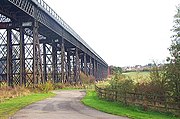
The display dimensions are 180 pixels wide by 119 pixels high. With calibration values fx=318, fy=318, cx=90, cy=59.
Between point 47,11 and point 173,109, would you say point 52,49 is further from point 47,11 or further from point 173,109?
point 173,109

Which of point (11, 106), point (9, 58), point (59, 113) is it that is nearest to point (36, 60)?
point (9, 58)

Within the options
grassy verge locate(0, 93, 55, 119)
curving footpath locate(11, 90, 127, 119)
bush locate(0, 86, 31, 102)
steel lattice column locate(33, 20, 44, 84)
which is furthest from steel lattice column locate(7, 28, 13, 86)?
curving footpath locate(11, 90, 127, 119)

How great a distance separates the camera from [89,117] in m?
17.5

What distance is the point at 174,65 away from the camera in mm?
23438

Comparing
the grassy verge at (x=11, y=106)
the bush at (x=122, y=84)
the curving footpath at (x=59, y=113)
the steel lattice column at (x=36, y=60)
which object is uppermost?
the steel lattice column at (x=36, y=60)

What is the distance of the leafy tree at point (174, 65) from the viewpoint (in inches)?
899

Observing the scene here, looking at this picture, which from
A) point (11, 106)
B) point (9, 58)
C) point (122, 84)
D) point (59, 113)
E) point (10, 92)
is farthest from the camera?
point (9, 58)

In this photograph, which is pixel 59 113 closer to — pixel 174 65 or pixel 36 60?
pixel 174 65

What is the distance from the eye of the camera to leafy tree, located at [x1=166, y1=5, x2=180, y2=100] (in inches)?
899

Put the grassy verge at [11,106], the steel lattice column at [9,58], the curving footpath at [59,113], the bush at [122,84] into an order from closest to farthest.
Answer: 1. the curving footpath at [59,113]
2. the grassy verge at [11,106]
3. the bush at [122,84]
4. the steel lattice column at [9,58]

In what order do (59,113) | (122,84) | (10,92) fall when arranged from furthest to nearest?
(10,92), (122,84), (59,113)

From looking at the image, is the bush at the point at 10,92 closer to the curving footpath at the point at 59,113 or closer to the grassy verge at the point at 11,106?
the grassy verge at the point at 11,106

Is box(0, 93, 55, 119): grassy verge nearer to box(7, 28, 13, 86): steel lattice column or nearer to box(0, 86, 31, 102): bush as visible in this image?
box(0, 86, 31, 102): bush

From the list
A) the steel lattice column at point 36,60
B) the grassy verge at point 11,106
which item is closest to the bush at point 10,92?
the grassy verge at point 11,106
